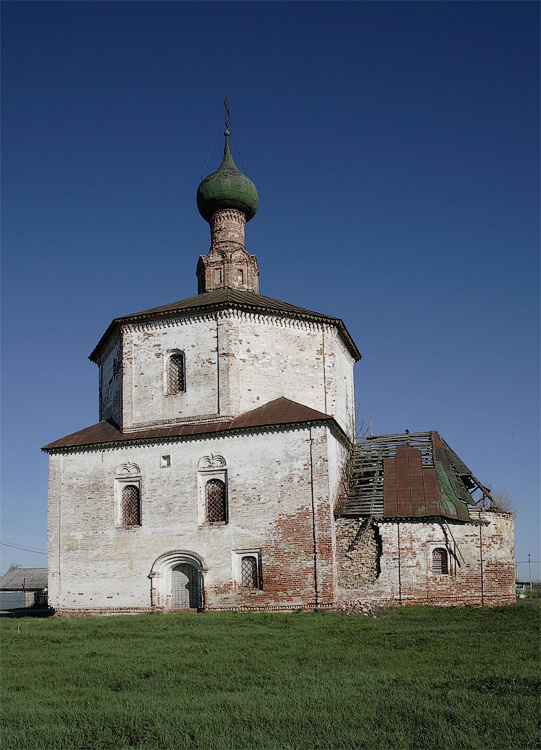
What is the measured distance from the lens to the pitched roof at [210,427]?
18.2 m

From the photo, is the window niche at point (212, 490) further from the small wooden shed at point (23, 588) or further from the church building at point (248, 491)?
the small wooden shed at point (23, 588)

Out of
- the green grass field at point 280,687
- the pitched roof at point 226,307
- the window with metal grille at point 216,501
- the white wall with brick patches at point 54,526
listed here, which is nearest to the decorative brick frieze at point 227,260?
the pitched roof at point 226,307

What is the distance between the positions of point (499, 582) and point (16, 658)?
38.7 ft

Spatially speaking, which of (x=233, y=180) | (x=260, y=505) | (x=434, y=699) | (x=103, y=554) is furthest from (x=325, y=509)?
(x=233, y=180)

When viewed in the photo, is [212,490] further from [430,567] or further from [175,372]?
[430,567]

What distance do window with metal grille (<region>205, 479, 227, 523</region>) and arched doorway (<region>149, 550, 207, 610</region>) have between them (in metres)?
1.05

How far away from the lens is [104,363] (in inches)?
908

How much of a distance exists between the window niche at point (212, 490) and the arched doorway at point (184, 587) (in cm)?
127

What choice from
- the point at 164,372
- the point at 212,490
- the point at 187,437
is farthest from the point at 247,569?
the point at 164,372

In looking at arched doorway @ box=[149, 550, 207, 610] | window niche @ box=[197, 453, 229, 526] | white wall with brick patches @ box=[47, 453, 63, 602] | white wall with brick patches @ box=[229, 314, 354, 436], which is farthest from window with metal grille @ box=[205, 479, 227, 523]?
white wall with brick patches @ box=[47, 453, 63, 602]

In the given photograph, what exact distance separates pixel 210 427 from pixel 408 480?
5.46 metres

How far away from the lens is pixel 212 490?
18.7 meters

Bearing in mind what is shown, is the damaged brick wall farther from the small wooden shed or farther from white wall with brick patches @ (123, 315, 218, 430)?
the small wooden shed

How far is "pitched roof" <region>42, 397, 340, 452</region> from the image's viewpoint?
18.2 m
